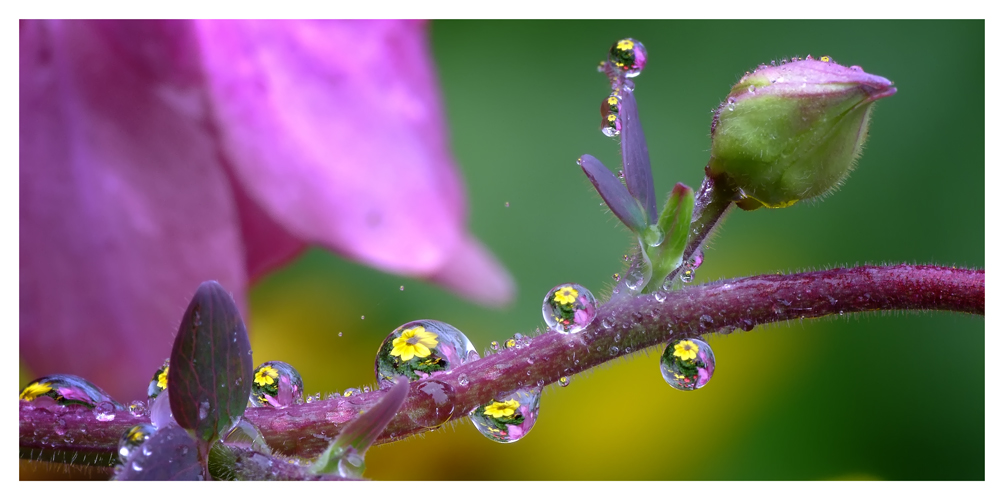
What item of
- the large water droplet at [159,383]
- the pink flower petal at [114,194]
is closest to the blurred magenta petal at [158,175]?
the pink flower petal at [114,194]

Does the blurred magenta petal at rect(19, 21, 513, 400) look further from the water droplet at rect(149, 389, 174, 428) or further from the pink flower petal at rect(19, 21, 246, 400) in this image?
the water droplet at rect(149, 389, 174, 428)

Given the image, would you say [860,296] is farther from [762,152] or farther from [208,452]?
[208,452]

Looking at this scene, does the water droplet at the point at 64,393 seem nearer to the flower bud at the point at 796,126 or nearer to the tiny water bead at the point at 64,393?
the tiny water bead at the point at 64,393

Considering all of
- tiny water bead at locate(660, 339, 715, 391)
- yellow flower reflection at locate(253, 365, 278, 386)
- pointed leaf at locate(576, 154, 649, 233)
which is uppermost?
pointed leaf at locate(576, 154, 649, 233)

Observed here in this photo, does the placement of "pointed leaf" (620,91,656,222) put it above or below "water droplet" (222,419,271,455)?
above

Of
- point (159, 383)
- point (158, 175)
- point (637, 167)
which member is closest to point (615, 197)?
point (637, 167)

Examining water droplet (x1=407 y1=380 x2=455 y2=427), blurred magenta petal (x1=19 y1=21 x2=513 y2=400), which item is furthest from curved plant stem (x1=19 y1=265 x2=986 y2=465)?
blurred magenta petal (x1=19 y1=21 x2=513 y2=400)
